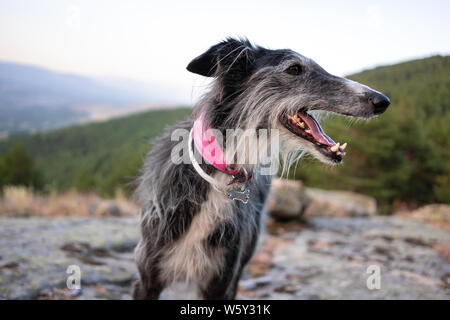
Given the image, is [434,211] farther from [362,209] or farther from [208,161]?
[208,161]

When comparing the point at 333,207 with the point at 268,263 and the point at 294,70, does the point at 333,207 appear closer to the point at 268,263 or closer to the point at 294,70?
the point at 268,263

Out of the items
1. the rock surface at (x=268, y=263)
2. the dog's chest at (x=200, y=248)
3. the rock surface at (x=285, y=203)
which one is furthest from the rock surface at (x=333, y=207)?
the dog's chest at (x=200, y=248)

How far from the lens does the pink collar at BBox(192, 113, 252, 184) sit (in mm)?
2539

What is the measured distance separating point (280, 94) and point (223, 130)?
617mm

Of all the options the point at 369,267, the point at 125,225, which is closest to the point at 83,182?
the point at 125,225

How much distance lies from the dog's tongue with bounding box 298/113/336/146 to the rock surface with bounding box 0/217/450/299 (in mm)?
2324

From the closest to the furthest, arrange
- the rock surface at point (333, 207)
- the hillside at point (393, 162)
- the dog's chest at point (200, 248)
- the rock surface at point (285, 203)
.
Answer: the dog's chest at point (200, 248) < the rock surface at point (285, 203) < the rock surface at point (333, 207) < the hillside at point (393, 162)

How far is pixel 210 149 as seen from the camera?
2.53 metres

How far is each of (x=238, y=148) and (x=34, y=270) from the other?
2880 mm

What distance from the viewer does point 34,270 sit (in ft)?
11.7

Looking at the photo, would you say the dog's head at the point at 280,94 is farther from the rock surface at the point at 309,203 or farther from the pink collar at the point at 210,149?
the rock surface at the point at 309,203

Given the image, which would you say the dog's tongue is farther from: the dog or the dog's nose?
the dog's nose

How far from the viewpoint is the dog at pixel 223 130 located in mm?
2607

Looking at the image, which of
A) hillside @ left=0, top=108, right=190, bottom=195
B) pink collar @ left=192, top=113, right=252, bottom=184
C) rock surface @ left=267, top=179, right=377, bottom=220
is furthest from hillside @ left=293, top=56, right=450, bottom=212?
hillside @ left=0, top=108, right=190, bottom=195
